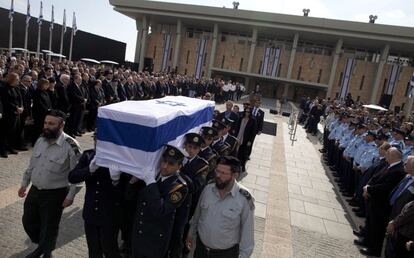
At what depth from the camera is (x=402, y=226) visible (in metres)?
4.02

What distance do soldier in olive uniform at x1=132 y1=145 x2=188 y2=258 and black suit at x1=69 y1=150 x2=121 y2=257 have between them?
14.1 inches

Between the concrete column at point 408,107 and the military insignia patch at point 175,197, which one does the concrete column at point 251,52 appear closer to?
the concrete column at point 408,107

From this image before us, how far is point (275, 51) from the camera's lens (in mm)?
37125

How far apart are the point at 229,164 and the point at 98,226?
1479 millimetres

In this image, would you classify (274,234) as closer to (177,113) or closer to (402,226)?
(402,226)

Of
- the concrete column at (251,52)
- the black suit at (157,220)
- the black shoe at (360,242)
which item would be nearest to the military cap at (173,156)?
the black suit at (157,220)

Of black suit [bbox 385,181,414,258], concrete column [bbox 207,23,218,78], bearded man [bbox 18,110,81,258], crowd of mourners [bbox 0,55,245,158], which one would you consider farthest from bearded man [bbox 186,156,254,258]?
concrete column [bbox 207,23,218,78]

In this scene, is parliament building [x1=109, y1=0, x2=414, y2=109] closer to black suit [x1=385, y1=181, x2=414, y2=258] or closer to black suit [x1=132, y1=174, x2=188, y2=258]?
black suit [x1=385, y1=181, x2=414, y2=258]

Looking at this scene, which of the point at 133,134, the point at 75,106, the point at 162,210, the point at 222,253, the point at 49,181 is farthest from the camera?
the point at 75,106

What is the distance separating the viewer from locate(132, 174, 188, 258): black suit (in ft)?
9.71

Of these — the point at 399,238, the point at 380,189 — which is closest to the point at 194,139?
the point at 399,238

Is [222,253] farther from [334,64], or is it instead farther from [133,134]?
[334,64]

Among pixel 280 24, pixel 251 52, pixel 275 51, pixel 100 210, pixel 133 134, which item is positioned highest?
pixel 280 24

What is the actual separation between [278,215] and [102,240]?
3919 mm
